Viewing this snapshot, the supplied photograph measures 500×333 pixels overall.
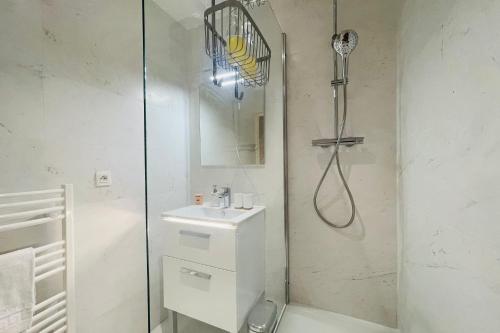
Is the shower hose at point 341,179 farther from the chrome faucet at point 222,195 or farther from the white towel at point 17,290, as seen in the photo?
the white towel at point 17,290

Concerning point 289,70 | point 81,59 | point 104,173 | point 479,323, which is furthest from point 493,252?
point 81,59

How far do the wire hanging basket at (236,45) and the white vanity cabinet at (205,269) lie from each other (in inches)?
38.7

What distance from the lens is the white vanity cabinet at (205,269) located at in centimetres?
114

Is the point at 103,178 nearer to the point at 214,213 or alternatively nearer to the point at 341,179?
the point at 214,213

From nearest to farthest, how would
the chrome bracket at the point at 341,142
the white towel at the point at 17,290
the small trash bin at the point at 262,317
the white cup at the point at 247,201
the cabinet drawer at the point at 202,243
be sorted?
the white towel at the point at 17,290, the cabinet drawer at the point at 202,243, the small trash bin at the point at 262,317, the chrome bracket at the point at 341,142, the white cup at the point at 247,201

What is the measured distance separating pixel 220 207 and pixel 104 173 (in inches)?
28.8

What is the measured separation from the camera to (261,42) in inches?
57.6

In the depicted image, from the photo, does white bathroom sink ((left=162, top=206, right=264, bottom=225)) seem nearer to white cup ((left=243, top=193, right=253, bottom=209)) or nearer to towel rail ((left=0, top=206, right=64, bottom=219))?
white cup ((left=243, top=193, right=253, bottom=209))

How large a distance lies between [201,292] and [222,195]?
60 centimetres

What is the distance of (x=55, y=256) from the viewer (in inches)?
39.7

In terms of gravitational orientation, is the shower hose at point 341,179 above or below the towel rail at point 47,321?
above

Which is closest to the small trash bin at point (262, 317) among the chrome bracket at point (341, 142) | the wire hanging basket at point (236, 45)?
the chrome bracket at point (341, 142)

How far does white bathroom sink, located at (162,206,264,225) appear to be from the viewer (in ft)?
3.89

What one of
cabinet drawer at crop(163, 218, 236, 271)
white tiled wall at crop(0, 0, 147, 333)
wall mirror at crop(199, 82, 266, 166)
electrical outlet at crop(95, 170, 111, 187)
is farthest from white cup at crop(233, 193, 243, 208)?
electrical outlet at crop(95, 170, 111, 187)
